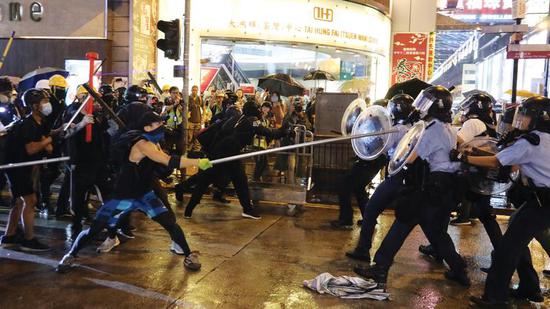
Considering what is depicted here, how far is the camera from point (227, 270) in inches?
218

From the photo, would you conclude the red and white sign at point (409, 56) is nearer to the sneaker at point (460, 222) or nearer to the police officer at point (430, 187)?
the sneaker at point (460, 222)

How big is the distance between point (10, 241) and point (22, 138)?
1.23 metres

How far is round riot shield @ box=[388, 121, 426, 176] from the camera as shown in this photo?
16.7 feet

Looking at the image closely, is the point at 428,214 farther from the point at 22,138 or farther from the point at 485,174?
the point at 22,138

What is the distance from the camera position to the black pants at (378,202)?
19.1 feet

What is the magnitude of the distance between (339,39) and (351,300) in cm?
1294

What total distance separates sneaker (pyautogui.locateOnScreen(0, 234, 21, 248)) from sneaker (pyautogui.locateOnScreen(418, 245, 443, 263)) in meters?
4.74

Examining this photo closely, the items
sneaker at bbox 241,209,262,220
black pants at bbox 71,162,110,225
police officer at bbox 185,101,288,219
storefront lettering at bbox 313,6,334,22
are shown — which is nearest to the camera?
black pants at bbox 71,162,110,225

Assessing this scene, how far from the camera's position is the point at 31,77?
393 inches

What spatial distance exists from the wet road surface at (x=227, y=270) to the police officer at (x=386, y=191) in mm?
242

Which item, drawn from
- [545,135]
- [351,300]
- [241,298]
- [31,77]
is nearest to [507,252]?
[545,135]

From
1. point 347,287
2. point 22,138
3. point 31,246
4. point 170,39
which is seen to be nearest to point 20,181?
point 22,138

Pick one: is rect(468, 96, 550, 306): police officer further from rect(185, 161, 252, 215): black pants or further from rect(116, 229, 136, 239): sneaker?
rect(116, 229, 136, 239): sneaker

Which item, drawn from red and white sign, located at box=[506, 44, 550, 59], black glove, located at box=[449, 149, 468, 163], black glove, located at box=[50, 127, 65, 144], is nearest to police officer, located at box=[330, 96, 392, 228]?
black glove, located at box=[449, 149, 468, 163]
